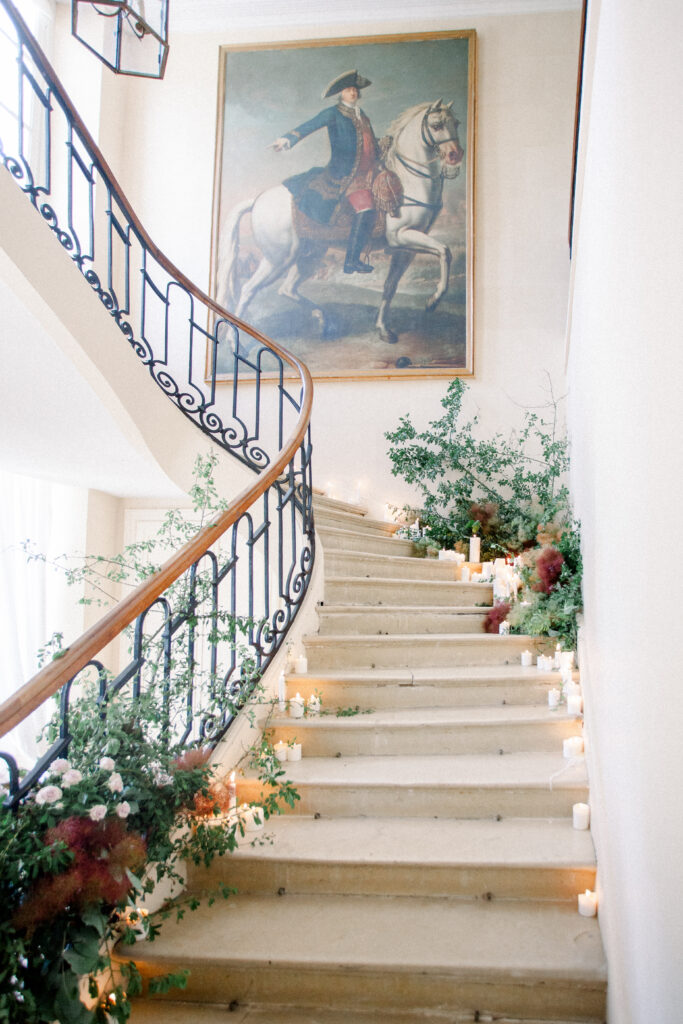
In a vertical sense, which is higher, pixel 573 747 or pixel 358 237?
pixel 358 237

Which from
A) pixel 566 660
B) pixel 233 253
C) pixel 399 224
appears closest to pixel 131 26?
pixel 566 660

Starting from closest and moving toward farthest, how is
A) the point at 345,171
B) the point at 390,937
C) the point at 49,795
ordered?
the point at 49,795
the point at 390,937
the point at 345,171

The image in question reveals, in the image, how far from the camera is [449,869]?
87.0 inches

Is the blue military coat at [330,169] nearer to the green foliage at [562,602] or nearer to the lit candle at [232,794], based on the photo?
the green foliage at [562,602]

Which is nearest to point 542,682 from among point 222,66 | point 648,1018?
point 648,1018

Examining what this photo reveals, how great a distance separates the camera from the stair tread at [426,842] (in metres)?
2.22

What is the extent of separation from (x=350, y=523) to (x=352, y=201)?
3.60 meters

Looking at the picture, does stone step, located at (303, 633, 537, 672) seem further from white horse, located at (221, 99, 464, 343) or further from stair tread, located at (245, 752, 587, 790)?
white horse, located at (221, 99, 464, 343)

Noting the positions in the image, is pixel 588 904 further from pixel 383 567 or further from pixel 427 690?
pixel 383 567

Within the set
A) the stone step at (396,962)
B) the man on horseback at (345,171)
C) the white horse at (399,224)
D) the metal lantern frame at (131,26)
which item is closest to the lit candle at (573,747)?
the stone step at (396,962)

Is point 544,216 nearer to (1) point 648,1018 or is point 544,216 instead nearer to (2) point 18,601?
(2) point 18,601

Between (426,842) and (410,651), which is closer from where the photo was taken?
(426,842)

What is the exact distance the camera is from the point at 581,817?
2420 mm

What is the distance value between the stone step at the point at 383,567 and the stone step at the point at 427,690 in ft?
3.45
